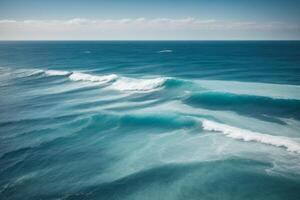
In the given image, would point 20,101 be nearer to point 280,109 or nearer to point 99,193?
point 99,193

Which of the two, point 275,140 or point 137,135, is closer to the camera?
point 275,140

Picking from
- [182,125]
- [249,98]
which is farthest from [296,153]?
[249,98]

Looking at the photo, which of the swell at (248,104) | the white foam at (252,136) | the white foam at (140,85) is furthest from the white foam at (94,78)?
the white foam at (252,136)

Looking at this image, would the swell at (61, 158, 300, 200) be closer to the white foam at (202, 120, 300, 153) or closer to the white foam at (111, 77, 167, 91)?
the white foam at (202, 120, 300, 153)

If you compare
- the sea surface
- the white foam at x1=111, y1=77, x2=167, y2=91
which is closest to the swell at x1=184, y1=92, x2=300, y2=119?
the sea surface

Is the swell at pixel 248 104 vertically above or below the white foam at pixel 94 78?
below

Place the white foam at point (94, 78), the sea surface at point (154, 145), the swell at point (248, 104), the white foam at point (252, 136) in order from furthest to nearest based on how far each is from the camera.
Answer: the white foam at point (94, 78) < the swell at point (248, 104) < the white foam at point (252, 136) < the sea surface at point (154, 145)

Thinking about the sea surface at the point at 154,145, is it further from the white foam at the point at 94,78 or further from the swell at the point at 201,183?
the white foam at the point at 94,78
